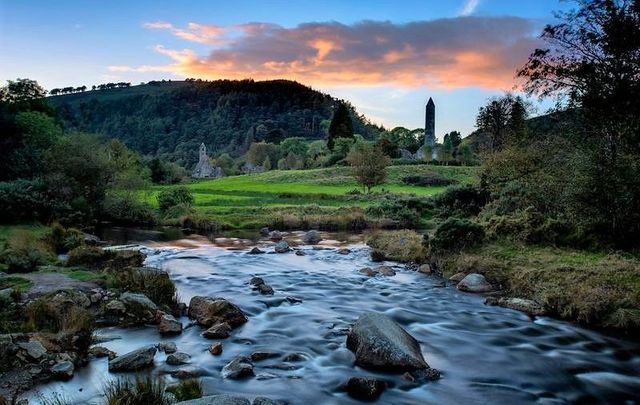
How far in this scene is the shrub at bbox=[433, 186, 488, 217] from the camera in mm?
39316

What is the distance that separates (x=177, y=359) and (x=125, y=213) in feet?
115

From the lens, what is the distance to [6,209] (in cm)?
3412

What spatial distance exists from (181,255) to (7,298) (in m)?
13.8

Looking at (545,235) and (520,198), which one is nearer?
(545,235)

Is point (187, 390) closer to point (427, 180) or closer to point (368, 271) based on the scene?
point (368, 271)

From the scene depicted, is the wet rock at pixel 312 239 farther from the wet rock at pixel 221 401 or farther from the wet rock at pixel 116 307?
the wet rock at pixel 221 401

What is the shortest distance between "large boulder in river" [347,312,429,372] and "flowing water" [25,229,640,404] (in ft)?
1.22

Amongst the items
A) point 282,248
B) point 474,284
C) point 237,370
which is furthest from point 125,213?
point 237,370

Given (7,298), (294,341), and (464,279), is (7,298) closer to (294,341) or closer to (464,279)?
(294,341)

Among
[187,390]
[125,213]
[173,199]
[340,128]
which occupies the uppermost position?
[340,128]

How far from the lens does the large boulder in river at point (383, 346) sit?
37.7ft

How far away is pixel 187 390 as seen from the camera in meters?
9.29

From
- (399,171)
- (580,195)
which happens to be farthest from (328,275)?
(399,171)

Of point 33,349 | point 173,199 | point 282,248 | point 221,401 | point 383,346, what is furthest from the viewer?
point 173,199
